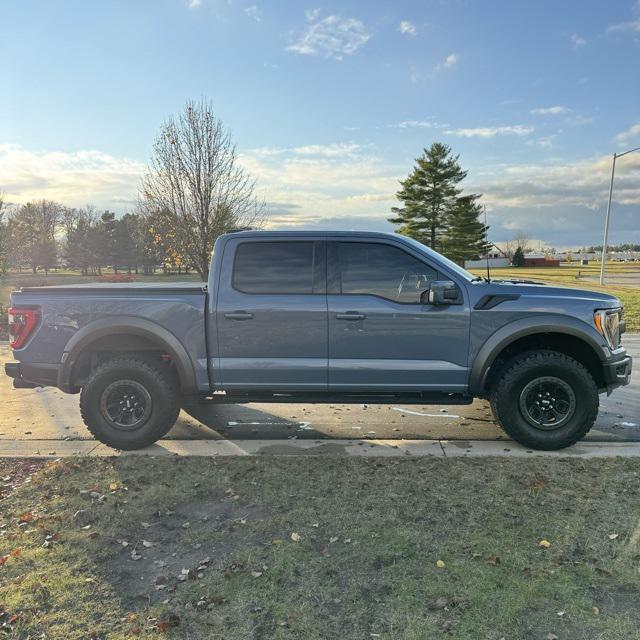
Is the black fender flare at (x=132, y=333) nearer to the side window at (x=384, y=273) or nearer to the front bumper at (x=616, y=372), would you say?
the side window at (x=384, y=273)

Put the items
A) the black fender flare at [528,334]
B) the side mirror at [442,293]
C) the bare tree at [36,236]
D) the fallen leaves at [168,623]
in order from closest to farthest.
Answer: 1. the fallen leaves at [168,623]
2. the side mirror at [442,293]
3. the black fender flare at [528,334]
4. the bare tree at [36,236]

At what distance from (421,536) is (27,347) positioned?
3901mm

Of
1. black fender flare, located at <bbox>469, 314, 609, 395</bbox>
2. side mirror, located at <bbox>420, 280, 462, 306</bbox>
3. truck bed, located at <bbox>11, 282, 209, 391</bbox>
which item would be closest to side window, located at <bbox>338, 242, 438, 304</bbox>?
side mirror, located at <bbox>420, 280, 462, 306</bbox>

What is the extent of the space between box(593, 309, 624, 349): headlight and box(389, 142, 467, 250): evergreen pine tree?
46.3 m

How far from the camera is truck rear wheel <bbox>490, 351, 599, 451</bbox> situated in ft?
15.6

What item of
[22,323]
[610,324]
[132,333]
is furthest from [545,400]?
[22,323]

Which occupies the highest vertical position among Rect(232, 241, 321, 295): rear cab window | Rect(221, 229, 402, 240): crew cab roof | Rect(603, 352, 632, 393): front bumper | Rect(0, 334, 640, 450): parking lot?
Rect(221, 229, 402, 240): crew cab roof

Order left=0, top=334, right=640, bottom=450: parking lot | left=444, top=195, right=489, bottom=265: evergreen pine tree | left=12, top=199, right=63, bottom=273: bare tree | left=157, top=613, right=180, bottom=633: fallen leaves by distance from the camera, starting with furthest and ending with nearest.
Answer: left=12, top=199, right=63, bottom=273: bare tree
left=444, top=195, right=489, bottom=265: evergreen pine tree
left=0, top=334, right=640, bottom=450: parking lot
left=157, top=613, right=180, bottom=633: fallen leaves

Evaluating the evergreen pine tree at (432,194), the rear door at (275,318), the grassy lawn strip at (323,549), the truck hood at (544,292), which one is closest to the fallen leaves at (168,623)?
the grassy lawn strip at (323,549)

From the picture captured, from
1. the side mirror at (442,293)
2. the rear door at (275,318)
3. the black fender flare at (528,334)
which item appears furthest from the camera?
the rear door at (275,318)

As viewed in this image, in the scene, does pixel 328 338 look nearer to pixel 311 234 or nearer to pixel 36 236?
pixel 311 234

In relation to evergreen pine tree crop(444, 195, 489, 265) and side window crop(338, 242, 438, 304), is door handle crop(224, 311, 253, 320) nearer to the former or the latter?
side window crop(338, 242, 438, 304)

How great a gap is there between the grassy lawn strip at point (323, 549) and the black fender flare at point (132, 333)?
842mm

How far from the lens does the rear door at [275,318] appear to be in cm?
483
